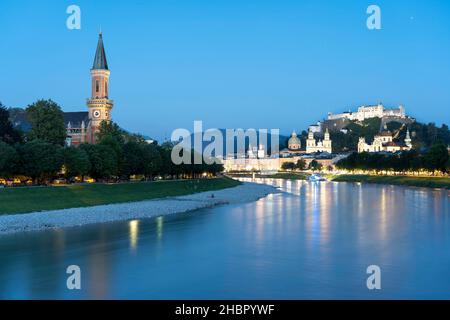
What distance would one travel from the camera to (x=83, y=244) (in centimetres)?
2816

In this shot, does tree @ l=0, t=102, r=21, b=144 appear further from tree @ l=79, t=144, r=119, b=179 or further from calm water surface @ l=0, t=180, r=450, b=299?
calm water surface @ l=0, t=180, r=450, b=299

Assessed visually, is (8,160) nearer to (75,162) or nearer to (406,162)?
(75,162)

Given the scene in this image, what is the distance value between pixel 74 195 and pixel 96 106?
199ft

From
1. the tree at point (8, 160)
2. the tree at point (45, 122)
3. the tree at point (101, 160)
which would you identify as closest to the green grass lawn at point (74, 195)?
the tree at point (101, 160)

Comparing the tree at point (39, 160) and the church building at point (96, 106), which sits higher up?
the church building at point (96, 106)

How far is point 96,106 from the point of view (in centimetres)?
10625

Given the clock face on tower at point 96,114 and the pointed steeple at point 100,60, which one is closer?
the clock face on tower at point 96,114

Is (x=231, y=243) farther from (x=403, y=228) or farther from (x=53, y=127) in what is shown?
(x=53, y=127)

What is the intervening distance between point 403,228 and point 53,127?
43.1m

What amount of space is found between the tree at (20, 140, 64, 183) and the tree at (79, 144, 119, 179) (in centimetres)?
734

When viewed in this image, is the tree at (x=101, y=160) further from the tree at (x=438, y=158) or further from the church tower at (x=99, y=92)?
the tree at (x=438, y=158)

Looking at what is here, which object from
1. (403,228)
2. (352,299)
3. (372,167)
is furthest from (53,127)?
(372,167)

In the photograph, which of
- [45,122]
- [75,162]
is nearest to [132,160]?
[45,122]

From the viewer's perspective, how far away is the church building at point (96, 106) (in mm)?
104500
